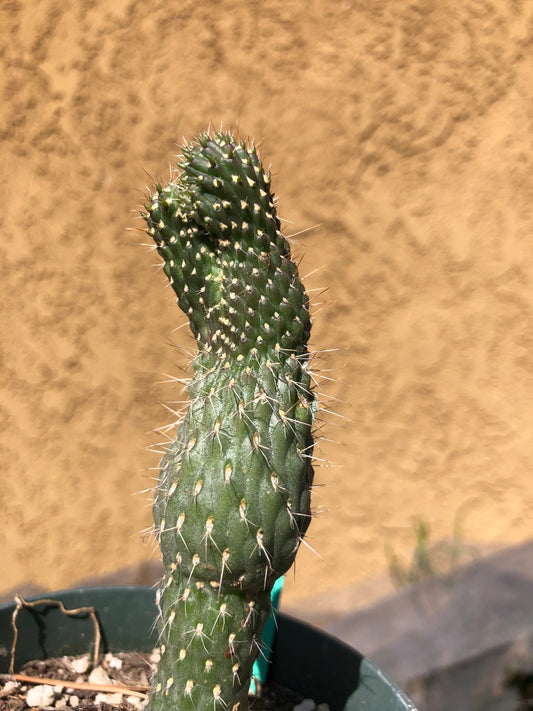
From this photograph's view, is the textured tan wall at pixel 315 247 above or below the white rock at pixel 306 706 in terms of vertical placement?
above

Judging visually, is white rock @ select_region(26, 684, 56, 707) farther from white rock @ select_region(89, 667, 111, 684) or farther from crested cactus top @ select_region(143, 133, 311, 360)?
crested cactus top @ select_region(143, 133, 311, 360)

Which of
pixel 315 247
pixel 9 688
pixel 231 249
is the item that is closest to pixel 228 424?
pixel 231 249

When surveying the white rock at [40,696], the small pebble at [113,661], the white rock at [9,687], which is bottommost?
the small pebble at [113,661]

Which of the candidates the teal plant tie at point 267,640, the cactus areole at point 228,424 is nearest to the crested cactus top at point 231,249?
the cactus areole at point 228,424

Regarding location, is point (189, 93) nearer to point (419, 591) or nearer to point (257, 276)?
point (257, 276)

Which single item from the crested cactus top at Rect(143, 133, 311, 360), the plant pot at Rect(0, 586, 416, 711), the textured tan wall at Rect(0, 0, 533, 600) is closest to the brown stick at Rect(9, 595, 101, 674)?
the plant pot at Rect(0, 586, 416, 711)

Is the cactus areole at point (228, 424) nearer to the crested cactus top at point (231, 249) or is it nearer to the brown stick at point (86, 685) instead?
the crested cactus top at point (231, 249)

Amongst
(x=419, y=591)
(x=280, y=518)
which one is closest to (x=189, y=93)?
(x=280, y=518)
